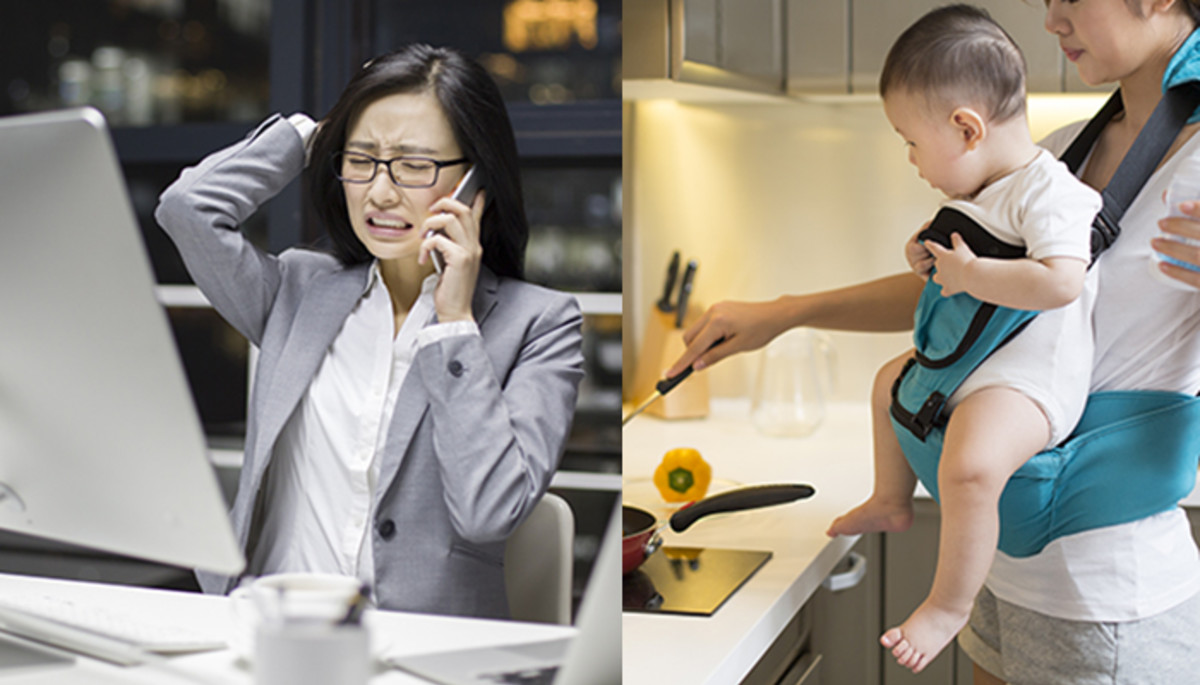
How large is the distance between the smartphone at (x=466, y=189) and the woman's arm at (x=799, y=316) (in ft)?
1.29

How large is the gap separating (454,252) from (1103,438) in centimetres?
78

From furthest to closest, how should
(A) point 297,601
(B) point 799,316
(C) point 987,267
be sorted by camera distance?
(B) point 799,316, (C) point 987,267, (A) point 297,601

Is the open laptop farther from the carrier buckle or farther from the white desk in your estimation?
the carrier buckle

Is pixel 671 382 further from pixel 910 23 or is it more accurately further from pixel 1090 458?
pixel 910 23

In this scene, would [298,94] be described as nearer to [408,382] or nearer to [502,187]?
[502,187]

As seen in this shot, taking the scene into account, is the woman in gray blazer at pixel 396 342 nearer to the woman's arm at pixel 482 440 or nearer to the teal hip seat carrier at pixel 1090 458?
the woman's arm at pixel 482 440

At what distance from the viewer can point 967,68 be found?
49.3 inches

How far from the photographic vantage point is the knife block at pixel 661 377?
2354mm

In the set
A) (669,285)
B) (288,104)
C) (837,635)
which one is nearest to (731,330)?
(837,635)

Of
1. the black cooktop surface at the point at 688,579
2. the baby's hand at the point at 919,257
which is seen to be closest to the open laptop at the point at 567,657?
the black cooktop surface at the point at 688,579

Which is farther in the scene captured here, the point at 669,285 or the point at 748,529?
the point at 669,285

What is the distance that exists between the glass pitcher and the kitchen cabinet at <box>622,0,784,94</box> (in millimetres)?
583

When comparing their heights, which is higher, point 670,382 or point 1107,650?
point 670,382

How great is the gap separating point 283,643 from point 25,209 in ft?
1.11
